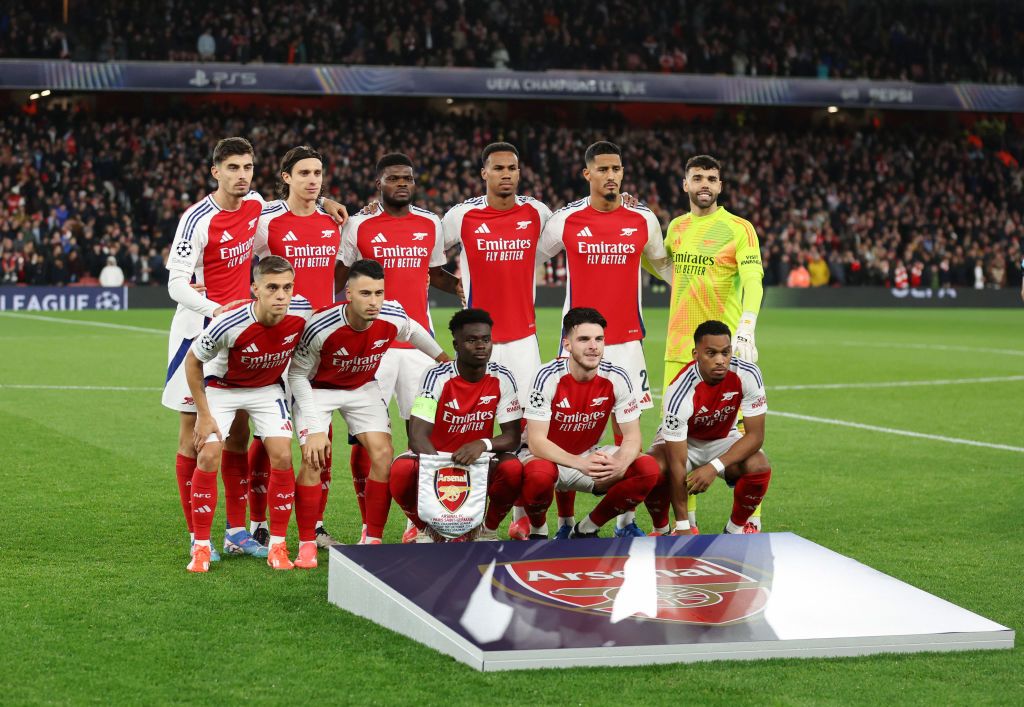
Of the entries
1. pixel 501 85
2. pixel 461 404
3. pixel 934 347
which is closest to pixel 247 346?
pixel 461 404

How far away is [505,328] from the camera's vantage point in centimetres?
772

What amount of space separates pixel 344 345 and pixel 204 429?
0.84m

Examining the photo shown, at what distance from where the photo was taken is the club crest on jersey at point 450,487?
666 cm

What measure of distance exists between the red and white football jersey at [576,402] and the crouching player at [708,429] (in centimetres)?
30

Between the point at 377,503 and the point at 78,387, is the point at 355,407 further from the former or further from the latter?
the point at 78,387

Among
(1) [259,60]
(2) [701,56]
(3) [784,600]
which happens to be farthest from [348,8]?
(3) [784,600]

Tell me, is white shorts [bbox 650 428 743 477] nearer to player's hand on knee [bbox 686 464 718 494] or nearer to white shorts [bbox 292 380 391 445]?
player's hand on knee [bbox 686 464 718 494]

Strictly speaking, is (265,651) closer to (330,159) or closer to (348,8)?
(330,159)

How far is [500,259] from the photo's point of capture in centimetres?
771

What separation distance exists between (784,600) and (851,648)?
43 cm

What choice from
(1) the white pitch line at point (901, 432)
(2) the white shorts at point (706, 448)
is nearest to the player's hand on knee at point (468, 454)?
(2) the white shorts at point (706, 448)

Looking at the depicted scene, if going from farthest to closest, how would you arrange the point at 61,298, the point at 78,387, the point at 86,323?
the point at 61,298 → the point at 86,323 → the point at 78,387

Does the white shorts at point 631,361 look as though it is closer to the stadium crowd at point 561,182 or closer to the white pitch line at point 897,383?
the white pitch line at point 897,383

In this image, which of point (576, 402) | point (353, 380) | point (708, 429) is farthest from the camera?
point (708, 429)
